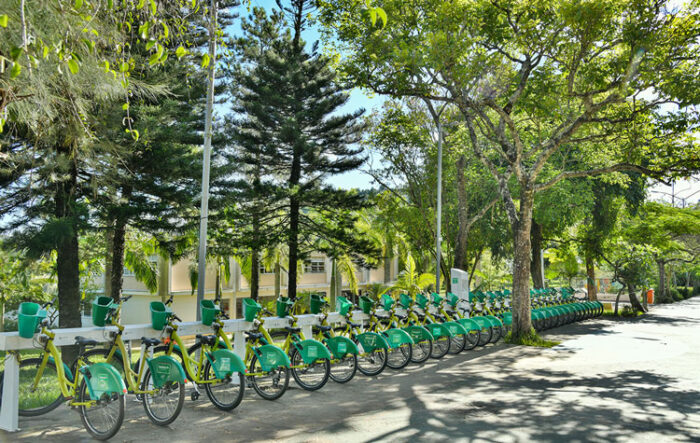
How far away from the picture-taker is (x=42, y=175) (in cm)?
1016

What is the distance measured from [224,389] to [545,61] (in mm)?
10565

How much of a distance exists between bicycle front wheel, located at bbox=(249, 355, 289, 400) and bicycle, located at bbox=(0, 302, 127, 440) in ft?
5.54

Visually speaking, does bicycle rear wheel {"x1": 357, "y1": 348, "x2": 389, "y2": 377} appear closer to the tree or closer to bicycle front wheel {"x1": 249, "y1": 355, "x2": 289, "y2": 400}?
bicycle front wheel {"x1": 249, "y1": 355, "x2": 289, "y2": 400}

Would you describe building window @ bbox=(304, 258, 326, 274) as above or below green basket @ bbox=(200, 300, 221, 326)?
above

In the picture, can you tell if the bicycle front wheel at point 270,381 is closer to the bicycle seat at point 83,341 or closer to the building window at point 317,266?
the bicycle seat at point 83,341

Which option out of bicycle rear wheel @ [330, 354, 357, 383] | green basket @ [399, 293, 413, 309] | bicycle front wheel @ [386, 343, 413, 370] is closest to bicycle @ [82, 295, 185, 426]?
bicycle rear wheel @ [330, 354, 357, 383]

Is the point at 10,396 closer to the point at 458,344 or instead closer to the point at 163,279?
the point at 458,344

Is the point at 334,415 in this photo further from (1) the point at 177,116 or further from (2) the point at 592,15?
(1) the point at 177,116

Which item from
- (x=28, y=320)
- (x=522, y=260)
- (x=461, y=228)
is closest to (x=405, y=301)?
(x=522, y=260)

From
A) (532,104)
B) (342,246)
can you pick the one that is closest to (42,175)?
(342,246)

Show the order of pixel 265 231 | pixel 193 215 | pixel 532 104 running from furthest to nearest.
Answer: pixel 265 231, pixel 193 215, pixel 532 104

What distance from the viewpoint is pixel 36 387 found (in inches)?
210

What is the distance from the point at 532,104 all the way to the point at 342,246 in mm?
7630

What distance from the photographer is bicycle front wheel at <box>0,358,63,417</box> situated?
17.2 ft
